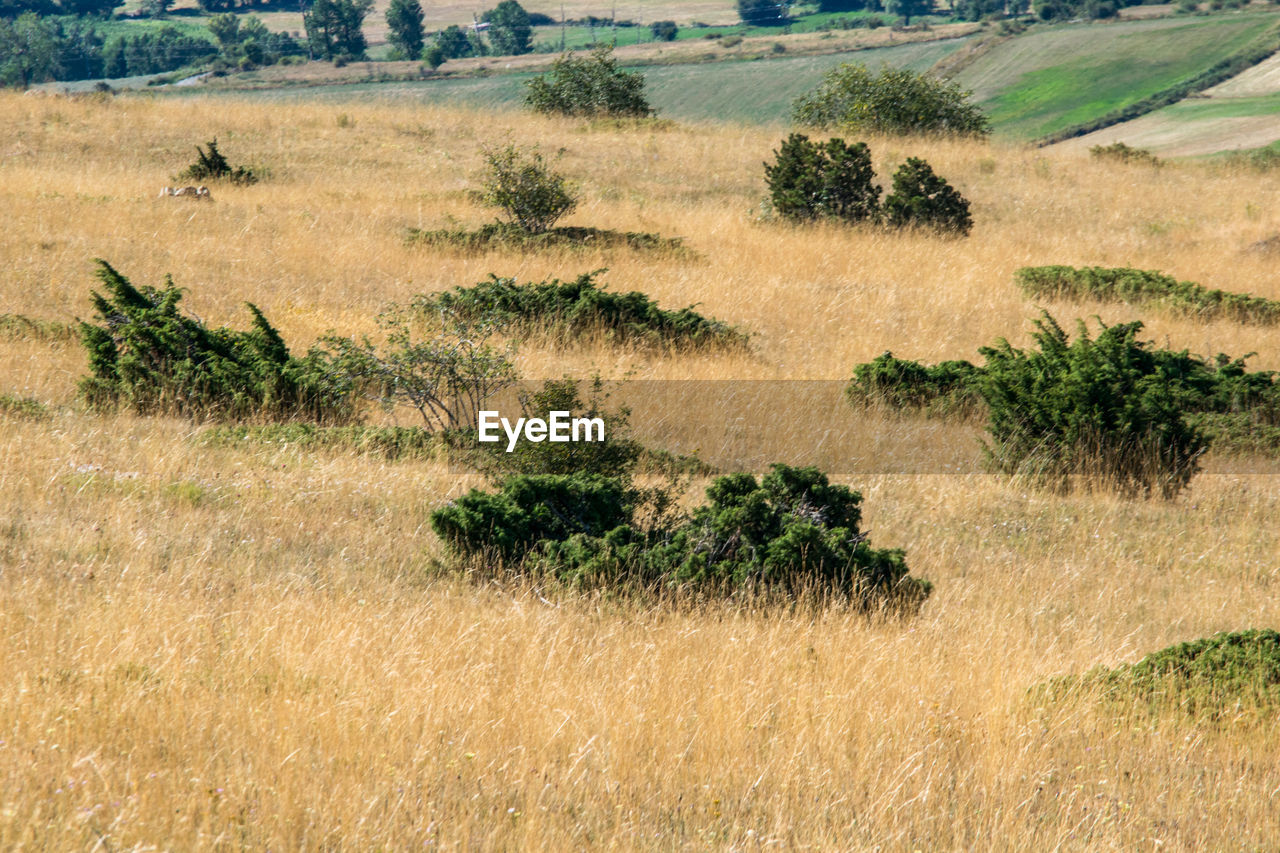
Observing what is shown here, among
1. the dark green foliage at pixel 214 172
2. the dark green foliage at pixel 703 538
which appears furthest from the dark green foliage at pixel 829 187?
the dark green foliage at pixel 703 538

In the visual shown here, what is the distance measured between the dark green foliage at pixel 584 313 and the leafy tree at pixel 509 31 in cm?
10405

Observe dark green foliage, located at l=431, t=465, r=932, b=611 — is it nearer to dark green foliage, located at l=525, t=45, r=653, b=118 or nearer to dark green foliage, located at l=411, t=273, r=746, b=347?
dark green foliage, located at l=411, t=273, r=746, b=347

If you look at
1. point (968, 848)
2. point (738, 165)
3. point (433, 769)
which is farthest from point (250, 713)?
point (738, 165)

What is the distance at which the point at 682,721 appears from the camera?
3986 mm

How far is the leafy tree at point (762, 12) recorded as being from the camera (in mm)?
137125

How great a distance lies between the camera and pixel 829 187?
64.0ft

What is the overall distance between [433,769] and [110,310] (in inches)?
313

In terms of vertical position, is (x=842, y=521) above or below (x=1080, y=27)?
below

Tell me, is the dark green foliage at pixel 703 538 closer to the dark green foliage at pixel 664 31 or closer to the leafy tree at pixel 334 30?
the leafy tree at pixel 334 30

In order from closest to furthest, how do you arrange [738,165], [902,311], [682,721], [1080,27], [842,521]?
[682,721] < [842,521] < [902,311] < [738,165] < [1080,27]

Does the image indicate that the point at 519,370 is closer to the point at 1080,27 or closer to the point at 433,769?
the point at 433,769

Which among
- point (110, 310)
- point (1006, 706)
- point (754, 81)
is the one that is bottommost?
point (1006, 706)

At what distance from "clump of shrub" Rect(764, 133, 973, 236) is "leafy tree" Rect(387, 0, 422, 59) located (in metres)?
89.9

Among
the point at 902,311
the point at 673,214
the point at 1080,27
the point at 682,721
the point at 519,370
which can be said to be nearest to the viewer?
the point at 682,721
